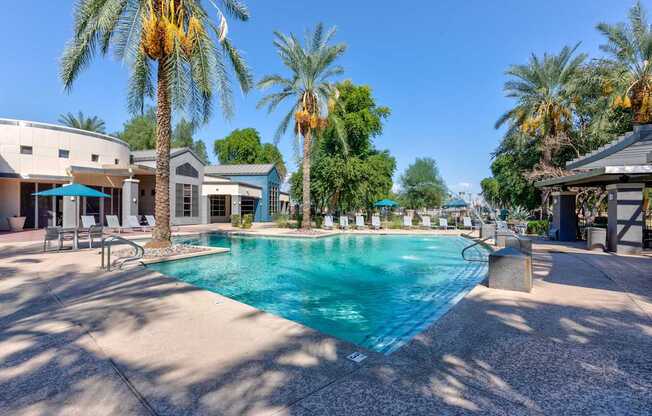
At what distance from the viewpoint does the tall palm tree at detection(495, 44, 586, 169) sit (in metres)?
19.5

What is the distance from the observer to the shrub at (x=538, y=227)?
1833 centimetres

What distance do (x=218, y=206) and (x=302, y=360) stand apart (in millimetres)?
29086

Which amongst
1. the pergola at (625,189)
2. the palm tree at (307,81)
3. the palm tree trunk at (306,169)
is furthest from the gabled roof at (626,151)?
the palm tree trunk at (306,169)

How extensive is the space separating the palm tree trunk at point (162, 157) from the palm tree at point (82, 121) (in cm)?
3826

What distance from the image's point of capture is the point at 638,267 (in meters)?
8.30

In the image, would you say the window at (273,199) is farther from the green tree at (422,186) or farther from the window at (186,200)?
the green tree at (422,186)

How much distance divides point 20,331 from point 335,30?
1940 cm

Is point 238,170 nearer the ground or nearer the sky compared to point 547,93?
nearer the ground

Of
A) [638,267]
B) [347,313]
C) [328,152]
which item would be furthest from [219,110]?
[328,152]

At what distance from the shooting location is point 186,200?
2584 cm

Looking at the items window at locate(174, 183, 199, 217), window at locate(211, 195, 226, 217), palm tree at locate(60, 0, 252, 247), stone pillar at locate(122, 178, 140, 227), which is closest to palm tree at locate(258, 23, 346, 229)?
palm tree at locate(60, 0, 252, 247)

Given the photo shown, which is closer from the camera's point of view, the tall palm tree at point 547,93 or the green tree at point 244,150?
the tall palm tree at point 547,93

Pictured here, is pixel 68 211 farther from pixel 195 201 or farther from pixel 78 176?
pixel 195 201

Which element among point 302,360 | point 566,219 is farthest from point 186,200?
point 302,360
